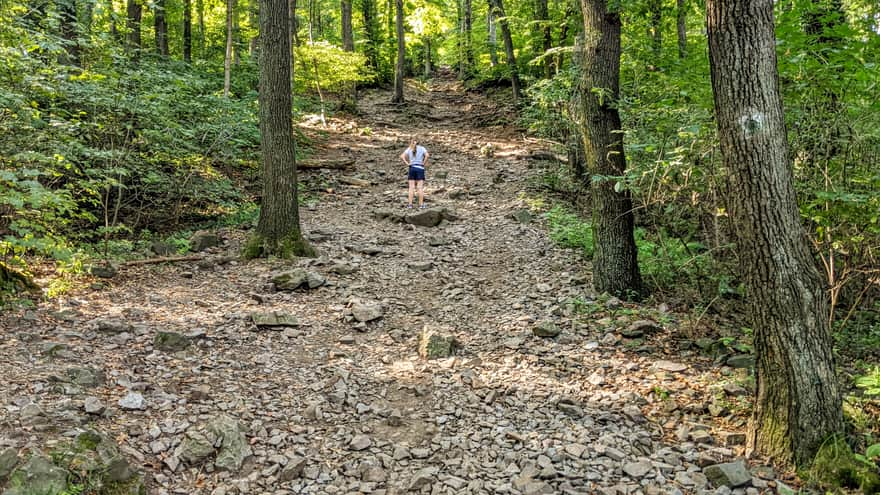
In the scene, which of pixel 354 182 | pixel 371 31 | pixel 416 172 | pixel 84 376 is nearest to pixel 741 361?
pixel 84 376

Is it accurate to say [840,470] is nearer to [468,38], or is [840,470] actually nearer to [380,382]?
[380,382]

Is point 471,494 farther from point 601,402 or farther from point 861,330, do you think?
point 861,330

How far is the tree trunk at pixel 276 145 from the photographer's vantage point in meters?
8.02

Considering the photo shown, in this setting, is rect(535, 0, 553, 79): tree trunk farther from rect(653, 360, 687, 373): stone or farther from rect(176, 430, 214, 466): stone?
rect(176, 430, 214, 466): stone

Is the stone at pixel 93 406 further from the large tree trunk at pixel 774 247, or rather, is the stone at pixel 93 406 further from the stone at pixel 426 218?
the stone at pixel 426 218

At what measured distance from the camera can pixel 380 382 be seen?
200 inches

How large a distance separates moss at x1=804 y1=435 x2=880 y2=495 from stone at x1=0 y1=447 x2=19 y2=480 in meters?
5.14

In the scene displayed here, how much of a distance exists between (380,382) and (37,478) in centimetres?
276

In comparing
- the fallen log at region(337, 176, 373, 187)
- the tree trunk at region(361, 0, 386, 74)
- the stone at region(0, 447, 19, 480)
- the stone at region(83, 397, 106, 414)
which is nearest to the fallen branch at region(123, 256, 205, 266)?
the stone at region(83, 397, 106, 414)

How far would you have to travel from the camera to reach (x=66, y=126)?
5910 mm

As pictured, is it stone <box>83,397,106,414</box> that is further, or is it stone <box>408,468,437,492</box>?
stone <box>83,397,106,414</box>

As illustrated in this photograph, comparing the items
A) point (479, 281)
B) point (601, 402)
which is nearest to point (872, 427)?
point (601, 402)

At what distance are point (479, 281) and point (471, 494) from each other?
14.1 ft

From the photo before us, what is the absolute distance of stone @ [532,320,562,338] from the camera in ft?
19.2
